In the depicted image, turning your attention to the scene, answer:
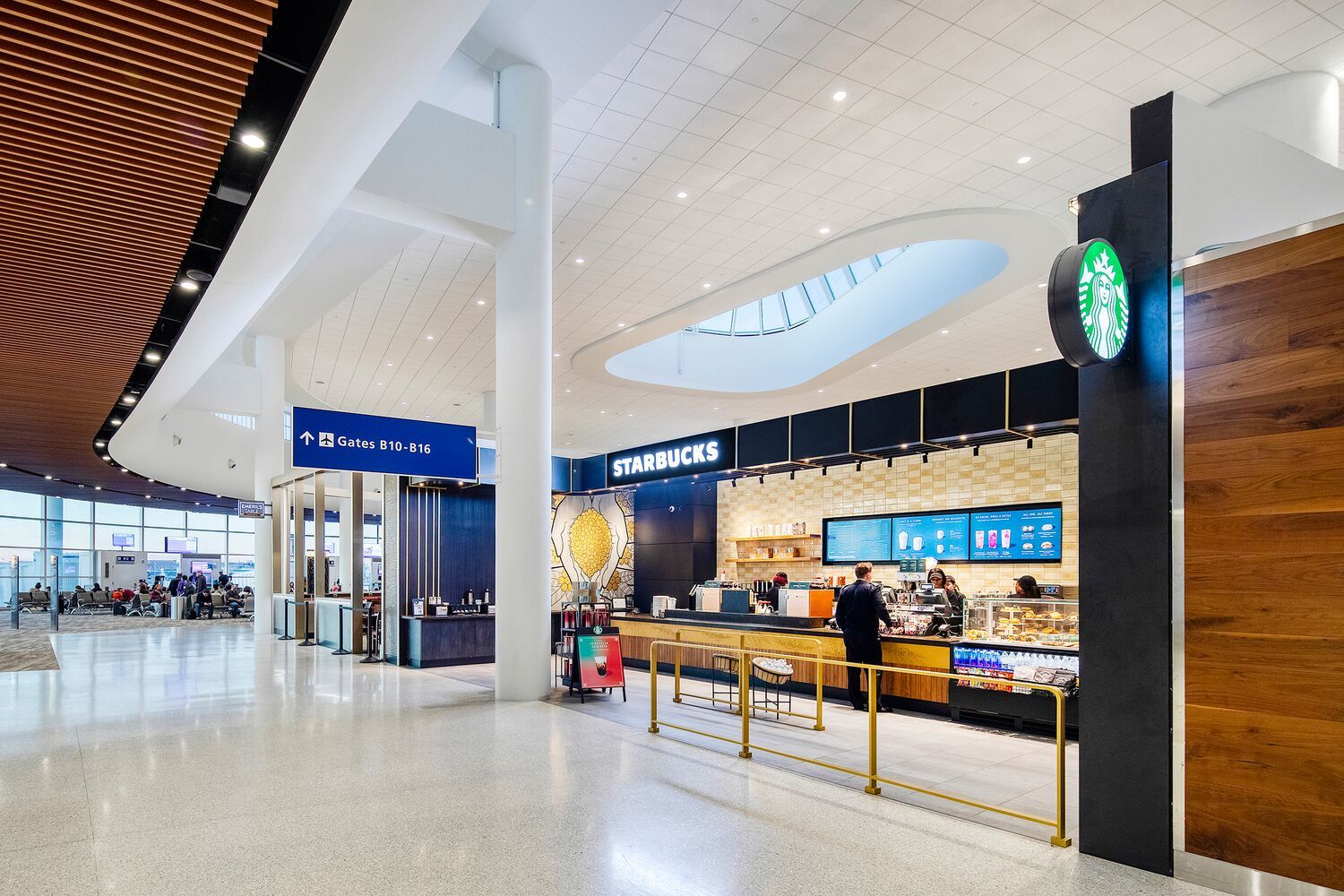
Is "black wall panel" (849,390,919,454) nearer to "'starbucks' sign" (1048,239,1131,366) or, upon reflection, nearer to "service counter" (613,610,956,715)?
"service counter" (613,610,956,715)

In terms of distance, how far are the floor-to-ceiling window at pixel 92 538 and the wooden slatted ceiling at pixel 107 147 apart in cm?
1934

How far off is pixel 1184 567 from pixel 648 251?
27.5ft

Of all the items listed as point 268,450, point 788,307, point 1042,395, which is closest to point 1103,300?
point 1042,395

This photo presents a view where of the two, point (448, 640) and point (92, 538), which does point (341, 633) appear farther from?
point (92, 538)

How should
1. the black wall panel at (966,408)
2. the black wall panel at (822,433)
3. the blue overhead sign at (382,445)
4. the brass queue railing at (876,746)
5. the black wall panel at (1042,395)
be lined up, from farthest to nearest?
the black wall panel at (822,433), the black wall panel at (966,408), the blue overhead sign at (382,445), the black wall panel at (1042,395), the brass queue railing at (876,746)

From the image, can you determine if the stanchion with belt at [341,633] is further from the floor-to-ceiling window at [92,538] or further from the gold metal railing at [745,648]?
the floor-to-ceiling window at [92,538]

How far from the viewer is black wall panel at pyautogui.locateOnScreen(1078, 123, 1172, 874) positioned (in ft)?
12.2

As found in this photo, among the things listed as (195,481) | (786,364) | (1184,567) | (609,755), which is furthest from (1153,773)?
(195,481)

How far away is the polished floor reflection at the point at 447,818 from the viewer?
3512mm

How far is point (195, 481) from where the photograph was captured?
2189cm

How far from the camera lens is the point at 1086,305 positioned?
11.9ft

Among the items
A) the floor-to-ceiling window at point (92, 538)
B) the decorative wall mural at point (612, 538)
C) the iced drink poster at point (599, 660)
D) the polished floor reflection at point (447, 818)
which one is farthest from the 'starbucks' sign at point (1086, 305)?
the floor-to-ceiling window at point (92, 538)

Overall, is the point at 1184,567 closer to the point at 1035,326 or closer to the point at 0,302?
the point at 0,302

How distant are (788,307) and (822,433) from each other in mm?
7072
